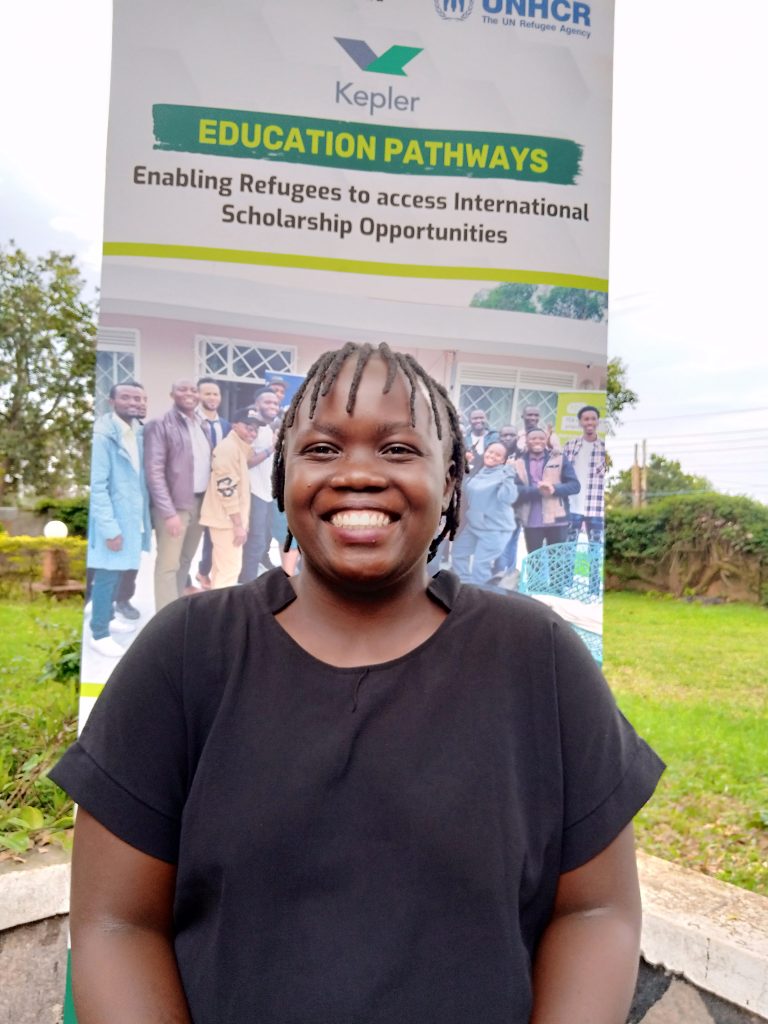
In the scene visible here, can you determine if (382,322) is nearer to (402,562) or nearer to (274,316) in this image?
(274,316)

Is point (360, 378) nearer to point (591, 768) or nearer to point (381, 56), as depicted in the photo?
point (591, 768)

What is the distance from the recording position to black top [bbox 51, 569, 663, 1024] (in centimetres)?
91

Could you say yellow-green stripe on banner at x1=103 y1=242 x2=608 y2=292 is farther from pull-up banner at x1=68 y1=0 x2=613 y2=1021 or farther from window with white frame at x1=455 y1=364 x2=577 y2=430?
window with white frame at x1=455 y1=364 x2=577 y2=430

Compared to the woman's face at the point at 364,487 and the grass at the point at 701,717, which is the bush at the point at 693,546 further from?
the woman's face at the point at 364,487

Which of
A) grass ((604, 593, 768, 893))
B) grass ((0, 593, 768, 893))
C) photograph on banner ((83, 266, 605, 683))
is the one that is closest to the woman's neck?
photograph on banner ((83, 266, 605, 683))

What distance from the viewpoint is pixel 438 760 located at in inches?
37.6

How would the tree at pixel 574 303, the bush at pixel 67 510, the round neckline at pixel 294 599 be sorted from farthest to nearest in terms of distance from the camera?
the bush at pixel 67 510 < the tree at pixel 574 303 < the round neckline at pixel 294 599

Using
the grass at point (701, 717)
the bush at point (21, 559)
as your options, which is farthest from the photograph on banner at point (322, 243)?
the bush at point (21, 559)

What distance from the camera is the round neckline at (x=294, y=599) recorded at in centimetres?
101

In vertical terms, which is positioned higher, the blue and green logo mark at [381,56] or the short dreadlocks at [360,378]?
the blue and green logo mark at [381,56]

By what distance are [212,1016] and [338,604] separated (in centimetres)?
48

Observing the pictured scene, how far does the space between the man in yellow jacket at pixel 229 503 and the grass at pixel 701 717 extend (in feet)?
7.66

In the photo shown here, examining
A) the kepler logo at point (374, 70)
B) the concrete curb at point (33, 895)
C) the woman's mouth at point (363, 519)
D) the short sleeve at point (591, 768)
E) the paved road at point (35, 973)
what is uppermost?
the kepler logo at point (374, 70)

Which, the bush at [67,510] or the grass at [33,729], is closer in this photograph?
the grass at [33,729]
